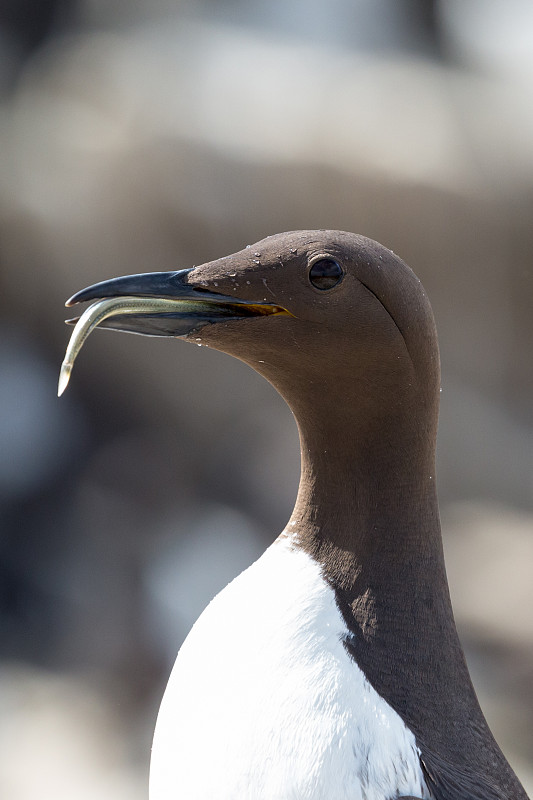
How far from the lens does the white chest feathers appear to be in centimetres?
156

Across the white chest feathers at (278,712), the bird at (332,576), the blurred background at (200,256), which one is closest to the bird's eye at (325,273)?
the bird at (332,576)

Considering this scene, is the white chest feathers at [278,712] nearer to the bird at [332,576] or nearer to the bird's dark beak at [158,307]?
the bird at [332,576]

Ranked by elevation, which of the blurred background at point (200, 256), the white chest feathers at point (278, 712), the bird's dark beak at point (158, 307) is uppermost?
the blurred background at point (200, 256)

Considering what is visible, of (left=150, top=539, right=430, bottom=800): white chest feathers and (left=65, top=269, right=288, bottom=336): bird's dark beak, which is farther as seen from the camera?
(left=65, top=269, right=288, bottom=336): bird's dark beak

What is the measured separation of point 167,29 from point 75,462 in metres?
3.05

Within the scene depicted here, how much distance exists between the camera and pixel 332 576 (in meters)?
1.74

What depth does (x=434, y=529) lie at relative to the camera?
1778mm

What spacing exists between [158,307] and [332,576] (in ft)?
2.00

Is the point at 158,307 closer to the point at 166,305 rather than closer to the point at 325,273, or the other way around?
the point at 166,305

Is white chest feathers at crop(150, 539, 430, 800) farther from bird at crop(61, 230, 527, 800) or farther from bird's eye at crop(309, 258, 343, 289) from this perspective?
bird's eye at crop(309, 258, 343, 289)

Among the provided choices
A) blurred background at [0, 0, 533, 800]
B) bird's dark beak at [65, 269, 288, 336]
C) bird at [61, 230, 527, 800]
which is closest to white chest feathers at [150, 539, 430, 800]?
bird at [61, 230, 527, 800]

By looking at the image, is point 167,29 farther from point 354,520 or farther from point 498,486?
point 354,520

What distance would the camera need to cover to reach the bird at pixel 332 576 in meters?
1.60

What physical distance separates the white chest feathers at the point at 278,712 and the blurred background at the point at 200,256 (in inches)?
143
